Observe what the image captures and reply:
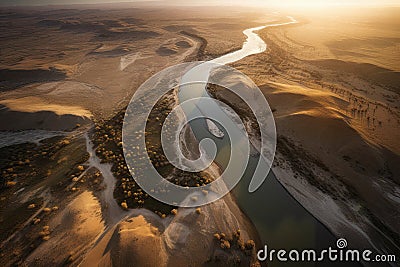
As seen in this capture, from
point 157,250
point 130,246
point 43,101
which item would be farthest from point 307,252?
point 43,101

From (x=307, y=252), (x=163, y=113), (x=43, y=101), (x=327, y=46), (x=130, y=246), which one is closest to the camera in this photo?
(x=130, y=246)

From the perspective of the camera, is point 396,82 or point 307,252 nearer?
point 307,252

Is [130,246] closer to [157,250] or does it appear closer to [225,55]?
[157,250]

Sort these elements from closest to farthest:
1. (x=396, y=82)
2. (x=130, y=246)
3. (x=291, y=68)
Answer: (x=130, y=246)
(x=396, y=82)
(x=291, y=68)

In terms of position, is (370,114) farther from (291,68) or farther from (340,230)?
(291,68)

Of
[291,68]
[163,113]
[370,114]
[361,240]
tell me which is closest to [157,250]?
[361,240]

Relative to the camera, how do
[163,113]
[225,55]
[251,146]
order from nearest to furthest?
1. [251,146]
2. [163,113]
3. [225,55]

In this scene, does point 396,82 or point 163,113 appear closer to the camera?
point 163,113

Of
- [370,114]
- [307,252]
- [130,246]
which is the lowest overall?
[307,252]

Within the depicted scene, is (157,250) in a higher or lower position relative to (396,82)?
lower
